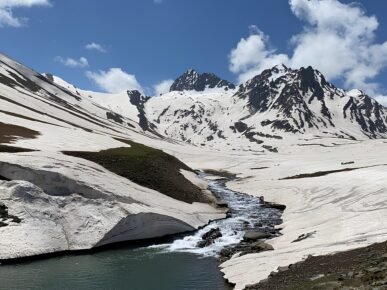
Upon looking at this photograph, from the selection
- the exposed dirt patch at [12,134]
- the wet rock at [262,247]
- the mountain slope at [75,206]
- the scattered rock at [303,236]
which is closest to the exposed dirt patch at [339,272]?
the wet rock at [262,247]

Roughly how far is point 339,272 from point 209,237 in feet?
81.8

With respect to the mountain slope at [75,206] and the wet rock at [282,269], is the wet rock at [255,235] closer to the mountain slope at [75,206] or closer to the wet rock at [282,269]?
the mountain slope at [75,206]

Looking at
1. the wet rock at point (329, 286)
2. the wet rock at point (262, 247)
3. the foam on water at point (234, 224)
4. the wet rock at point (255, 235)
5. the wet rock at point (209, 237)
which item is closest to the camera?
the wet rock at point (329, 286)

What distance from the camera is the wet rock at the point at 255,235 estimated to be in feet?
172

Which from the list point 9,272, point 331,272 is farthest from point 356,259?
point 9,272

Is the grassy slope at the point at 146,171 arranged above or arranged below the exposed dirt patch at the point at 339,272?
above

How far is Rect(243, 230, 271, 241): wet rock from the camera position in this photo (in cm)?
5228

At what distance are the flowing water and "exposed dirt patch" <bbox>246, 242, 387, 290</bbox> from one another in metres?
5.72

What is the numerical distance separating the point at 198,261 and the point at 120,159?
30544 millimetres

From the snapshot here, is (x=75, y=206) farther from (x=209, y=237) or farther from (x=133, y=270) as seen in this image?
(x=209, y=237)

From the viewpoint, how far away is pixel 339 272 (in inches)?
1192

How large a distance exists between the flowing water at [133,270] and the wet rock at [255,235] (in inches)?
40.4

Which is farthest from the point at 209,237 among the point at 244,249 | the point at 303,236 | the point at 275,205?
the point at 275,205

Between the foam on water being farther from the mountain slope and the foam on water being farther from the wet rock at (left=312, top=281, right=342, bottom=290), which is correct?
the wet rock at (left=312, top=281, right=342, bottom=290)
